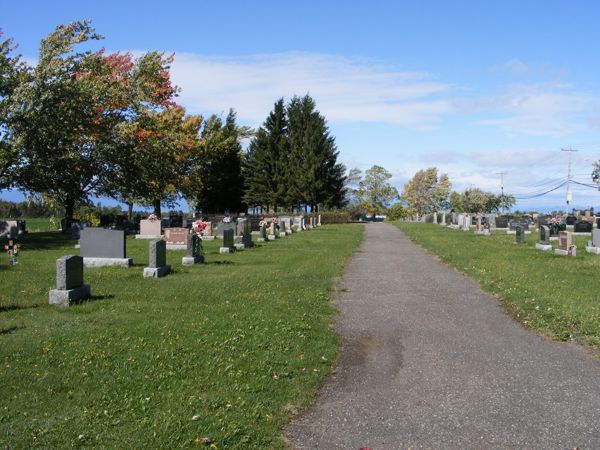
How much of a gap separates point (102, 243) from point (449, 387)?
1176cm

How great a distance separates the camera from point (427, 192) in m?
97.3

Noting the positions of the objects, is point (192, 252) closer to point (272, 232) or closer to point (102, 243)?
point (102, 243)

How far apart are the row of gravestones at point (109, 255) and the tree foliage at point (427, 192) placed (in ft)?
229

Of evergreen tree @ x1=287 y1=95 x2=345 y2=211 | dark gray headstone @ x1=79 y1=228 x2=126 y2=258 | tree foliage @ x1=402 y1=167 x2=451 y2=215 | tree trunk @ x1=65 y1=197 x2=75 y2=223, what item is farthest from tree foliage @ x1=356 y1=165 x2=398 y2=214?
dark gray headstone @ x1=79 y1=228 x2=126 y2=258

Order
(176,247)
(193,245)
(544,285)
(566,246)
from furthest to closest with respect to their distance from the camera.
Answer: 1. (176,247)
2. (566,246)
3. (193,245)
4. (544,285)

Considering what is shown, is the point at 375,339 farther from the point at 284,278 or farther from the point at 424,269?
the point at 424,269

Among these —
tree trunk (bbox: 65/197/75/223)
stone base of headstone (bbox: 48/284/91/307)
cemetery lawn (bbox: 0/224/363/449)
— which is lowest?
cemetery lawn (bbox: 0/224/363/449)

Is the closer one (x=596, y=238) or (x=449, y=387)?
(x=449, y=387)

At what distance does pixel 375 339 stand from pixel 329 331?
68 centimetres

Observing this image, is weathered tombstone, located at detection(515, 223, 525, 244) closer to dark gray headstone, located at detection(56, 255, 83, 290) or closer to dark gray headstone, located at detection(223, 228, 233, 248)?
dark gray headstone, located at detection(223, 228, 233, 248)

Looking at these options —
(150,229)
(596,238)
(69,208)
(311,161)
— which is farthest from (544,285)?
(311,161)

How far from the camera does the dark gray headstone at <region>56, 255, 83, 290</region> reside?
31.5ft

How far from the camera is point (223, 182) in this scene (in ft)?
187

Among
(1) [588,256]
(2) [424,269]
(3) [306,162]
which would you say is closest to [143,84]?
(2) [424,269]
